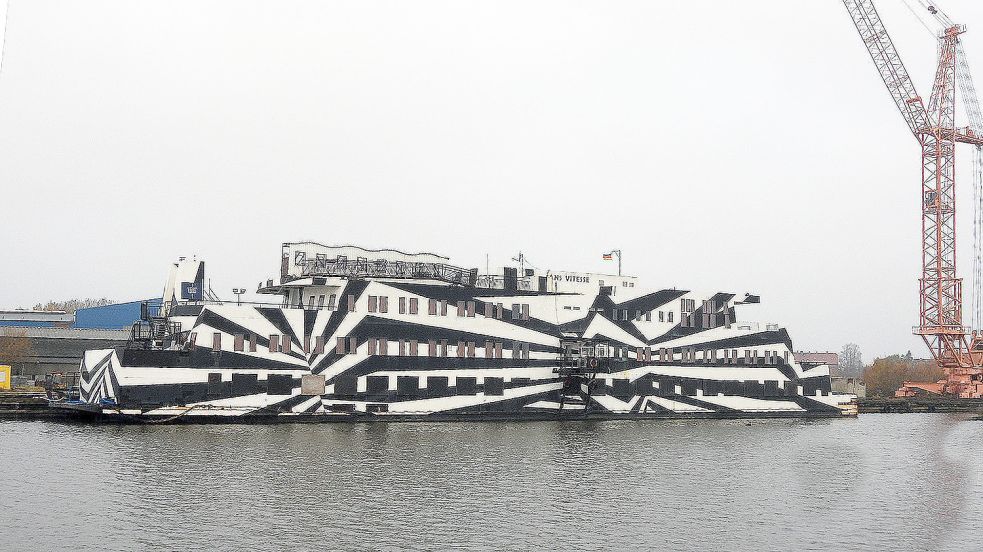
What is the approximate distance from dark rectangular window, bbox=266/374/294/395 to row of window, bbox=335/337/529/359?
3.14 meters

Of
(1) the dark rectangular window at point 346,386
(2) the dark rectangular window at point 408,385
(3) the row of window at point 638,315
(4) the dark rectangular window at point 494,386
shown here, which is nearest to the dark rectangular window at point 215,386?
(1) the dark rectangular window at point 346,386

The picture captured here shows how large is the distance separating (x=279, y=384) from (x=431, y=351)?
905 cm

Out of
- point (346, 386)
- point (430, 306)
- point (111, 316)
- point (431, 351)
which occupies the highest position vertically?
point (111, 316)

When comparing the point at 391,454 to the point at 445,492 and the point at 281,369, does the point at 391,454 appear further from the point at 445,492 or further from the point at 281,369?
the point at 281,369

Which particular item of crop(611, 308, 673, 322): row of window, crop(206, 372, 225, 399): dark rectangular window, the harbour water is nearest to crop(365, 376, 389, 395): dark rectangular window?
the harbour water

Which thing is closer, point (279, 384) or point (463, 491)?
point (463, 491)

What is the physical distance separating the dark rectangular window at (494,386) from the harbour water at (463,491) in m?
5.78

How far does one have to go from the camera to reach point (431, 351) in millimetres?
52469

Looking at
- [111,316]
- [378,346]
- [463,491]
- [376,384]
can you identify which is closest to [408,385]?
[376,384]

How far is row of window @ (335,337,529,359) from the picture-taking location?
5050 cm

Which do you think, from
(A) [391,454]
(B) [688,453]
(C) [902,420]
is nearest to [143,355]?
(A) [391,454]

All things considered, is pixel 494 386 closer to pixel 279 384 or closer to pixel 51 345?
pixel 279 384

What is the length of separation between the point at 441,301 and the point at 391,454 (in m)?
→ 16.3

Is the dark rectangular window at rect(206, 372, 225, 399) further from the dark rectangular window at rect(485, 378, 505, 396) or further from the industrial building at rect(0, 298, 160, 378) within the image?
the industrial building at rect(0, 298, 160, 378)
